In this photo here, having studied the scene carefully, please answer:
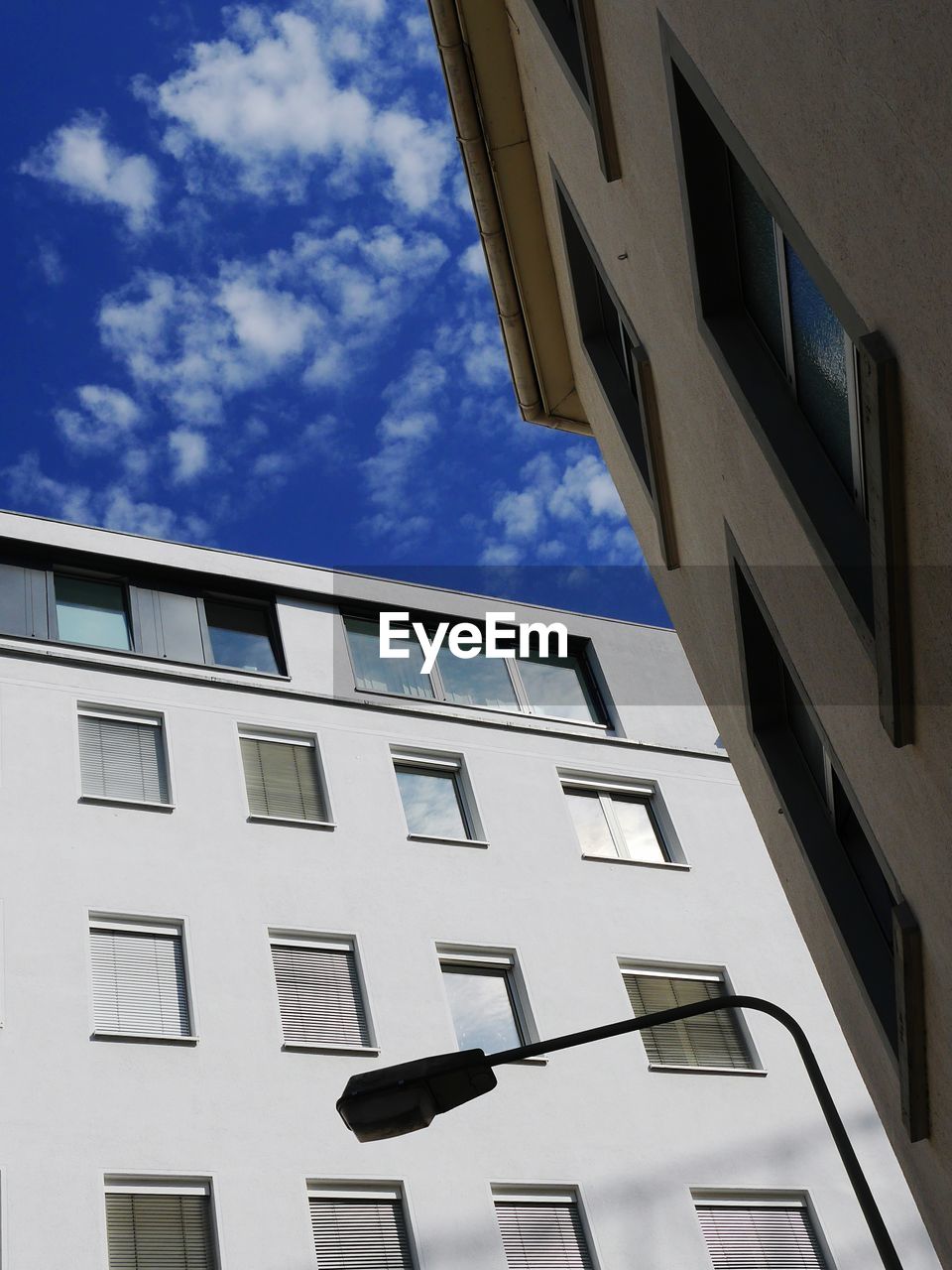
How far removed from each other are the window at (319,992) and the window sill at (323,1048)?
1 centimetres

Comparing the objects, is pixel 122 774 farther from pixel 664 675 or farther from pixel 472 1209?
pixel 664 675

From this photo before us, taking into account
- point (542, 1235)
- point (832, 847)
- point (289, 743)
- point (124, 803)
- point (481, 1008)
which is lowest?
point (832, 847)

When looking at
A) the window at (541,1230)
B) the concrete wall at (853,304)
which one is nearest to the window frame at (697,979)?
the window at (541,1230)

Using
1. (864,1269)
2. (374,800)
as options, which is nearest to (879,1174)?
(864,1269)

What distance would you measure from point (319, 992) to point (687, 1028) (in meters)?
5.53

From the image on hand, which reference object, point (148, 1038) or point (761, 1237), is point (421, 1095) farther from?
point (761, 1237)

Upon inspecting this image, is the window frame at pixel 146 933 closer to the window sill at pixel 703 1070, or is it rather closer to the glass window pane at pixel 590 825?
the window sill at pixel 703 1070

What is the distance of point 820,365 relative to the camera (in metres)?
5.30

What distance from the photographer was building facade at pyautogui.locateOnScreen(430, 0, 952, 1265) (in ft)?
12.2

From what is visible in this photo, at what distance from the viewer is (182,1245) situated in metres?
13.6

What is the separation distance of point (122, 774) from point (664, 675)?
10977mm

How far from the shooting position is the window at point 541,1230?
15.2 meters

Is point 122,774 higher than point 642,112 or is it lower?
higher

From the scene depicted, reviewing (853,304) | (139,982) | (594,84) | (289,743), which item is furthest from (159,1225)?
(853,304)
